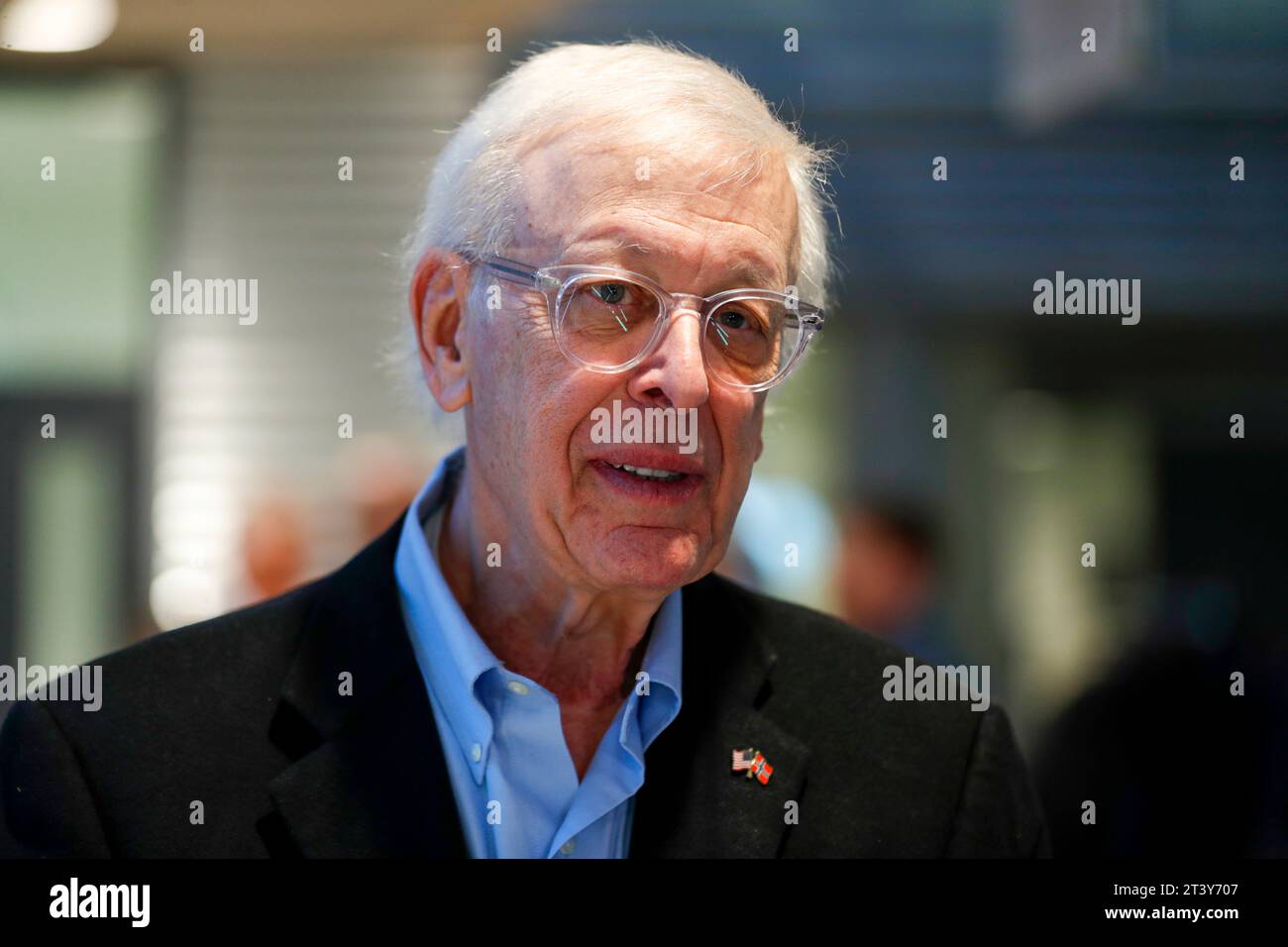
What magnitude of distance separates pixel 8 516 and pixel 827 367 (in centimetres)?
487

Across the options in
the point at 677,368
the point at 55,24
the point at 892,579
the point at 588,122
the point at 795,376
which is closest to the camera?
the point at 677,368

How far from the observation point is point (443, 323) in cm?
227

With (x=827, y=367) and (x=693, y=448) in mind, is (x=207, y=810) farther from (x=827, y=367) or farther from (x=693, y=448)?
(x=827, y=367)

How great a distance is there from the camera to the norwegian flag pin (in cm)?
218

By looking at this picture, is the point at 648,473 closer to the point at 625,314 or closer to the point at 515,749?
the point at 625,314

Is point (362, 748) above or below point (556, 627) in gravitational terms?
below

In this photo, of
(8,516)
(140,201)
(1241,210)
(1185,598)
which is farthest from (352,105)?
(1185,598)

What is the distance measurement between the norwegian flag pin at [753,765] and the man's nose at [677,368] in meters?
0.58

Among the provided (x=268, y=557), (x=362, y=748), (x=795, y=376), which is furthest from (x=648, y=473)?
(x=795, y=376)

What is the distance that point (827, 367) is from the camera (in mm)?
8922

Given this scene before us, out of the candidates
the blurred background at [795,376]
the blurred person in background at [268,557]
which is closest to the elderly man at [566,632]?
the blurred person in background at [268,557]

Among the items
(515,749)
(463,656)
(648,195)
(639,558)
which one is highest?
(648,195)

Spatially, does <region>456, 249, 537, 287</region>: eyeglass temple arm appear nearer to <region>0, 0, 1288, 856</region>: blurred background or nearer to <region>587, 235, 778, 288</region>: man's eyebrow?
<region>587, 235, 778, 288</region>: man's eyebrow

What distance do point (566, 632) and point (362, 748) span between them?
0.37 metres
